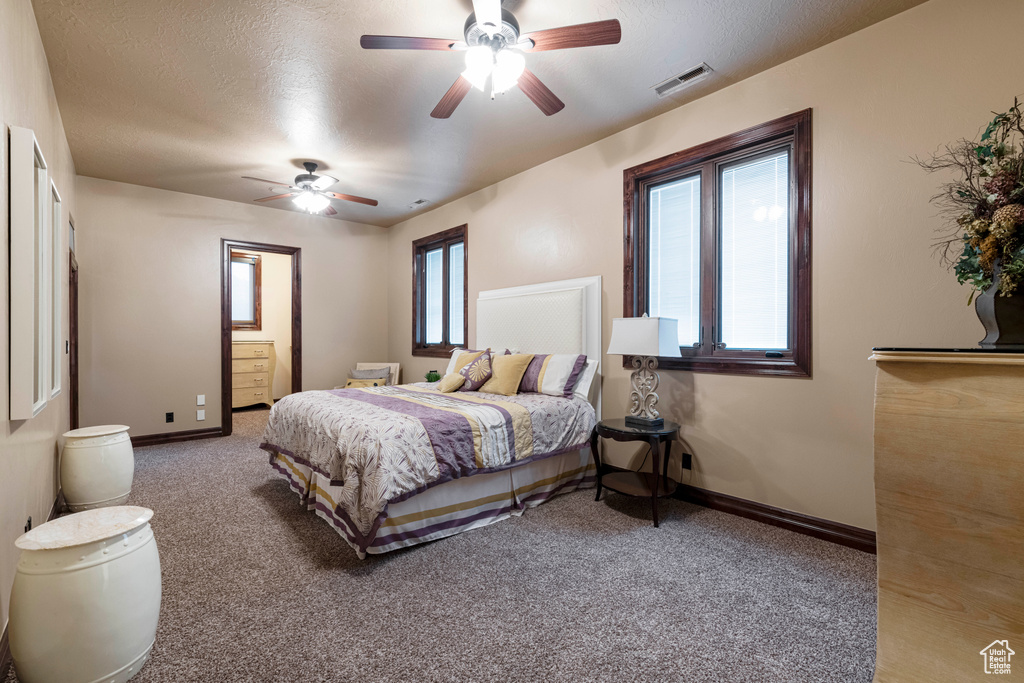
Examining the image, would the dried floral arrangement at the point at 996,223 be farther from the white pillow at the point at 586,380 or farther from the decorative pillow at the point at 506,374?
the decorative pillow at the point at 506,374

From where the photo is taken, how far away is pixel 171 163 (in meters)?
4.20

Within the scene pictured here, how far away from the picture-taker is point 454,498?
8.90 ft

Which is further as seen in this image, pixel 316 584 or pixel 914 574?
pixel 316 584

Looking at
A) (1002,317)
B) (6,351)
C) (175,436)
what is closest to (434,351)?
(175,436)

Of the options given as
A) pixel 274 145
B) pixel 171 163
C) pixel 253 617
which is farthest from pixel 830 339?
pixel 171 163

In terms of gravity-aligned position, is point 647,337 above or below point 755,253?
below

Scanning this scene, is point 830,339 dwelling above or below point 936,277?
below

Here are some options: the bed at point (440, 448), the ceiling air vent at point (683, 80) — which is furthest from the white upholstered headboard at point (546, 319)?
the ceiling air vent at point (683, 80)

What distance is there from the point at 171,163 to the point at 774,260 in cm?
499

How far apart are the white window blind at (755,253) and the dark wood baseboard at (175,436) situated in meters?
5.34

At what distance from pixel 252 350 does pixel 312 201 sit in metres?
3.64

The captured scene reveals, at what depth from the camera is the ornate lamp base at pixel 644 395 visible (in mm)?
3002

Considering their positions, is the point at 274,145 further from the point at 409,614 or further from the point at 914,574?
the point at 914,574

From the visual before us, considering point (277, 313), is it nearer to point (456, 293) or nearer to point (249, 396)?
point (249, 396)
